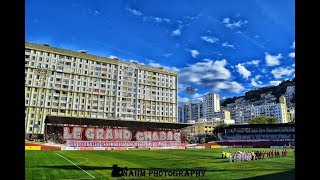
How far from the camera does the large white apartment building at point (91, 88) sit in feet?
313

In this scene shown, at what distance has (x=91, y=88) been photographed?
109000 millimetres

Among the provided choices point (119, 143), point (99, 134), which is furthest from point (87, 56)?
point (119, 143)

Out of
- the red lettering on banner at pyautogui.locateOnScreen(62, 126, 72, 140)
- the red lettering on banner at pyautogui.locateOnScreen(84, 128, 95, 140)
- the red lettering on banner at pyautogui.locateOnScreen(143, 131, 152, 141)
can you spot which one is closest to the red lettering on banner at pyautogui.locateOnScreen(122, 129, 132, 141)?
the red lettering on banner at pyautogui.locateOnScreen(143, 131, 152, 141)

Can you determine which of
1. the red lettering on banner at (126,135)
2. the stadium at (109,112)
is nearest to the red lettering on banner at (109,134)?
the stadium at (109,112)

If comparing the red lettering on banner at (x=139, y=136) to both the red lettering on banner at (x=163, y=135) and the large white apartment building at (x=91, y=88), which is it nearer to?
the red lettering on banner at (x=163, y=135)

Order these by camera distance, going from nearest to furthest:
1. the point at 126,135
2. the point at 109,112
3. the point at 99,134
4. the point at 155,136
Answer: the point at 99,134, the point at 126,135, the point at 155,136, the point at 109,112

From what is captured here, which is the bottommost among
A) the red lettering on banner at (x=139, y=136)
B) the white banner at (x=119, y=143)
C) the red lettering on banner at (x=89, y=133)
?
the white banner at (x=119, y=143)

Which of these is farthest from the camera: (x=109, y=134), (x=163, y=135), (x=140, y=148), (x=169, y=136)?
(x=169, y=136)

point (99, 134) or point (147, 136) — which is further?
point (147, 136)

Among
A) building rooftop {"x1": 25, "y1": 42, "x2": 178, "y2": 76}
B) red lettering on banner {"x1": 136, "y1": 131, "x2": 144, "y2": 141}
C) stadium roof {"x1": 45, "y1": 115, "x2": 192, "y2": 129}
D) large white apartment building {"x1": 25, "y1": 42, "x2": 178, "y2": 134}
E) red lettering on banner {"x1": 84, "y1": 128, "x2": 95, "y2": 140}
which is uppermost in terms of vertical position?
building rooftop {"x1": 25, "y1": 42, "x2": 178, "y2": 76}

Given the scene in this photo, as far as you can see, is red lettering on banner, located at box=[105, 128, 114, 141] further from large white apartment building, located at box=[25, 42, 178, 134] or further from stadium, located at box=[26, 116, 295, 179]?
large white apartment building, located at box=[25, 42, 178, 134]

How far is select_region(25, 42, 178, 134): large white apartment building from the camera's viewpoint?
95312mm

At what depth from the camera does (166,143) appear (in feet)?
222

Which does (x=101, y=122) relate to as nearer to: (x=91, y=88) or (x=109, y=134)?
(x=109, y=134)
